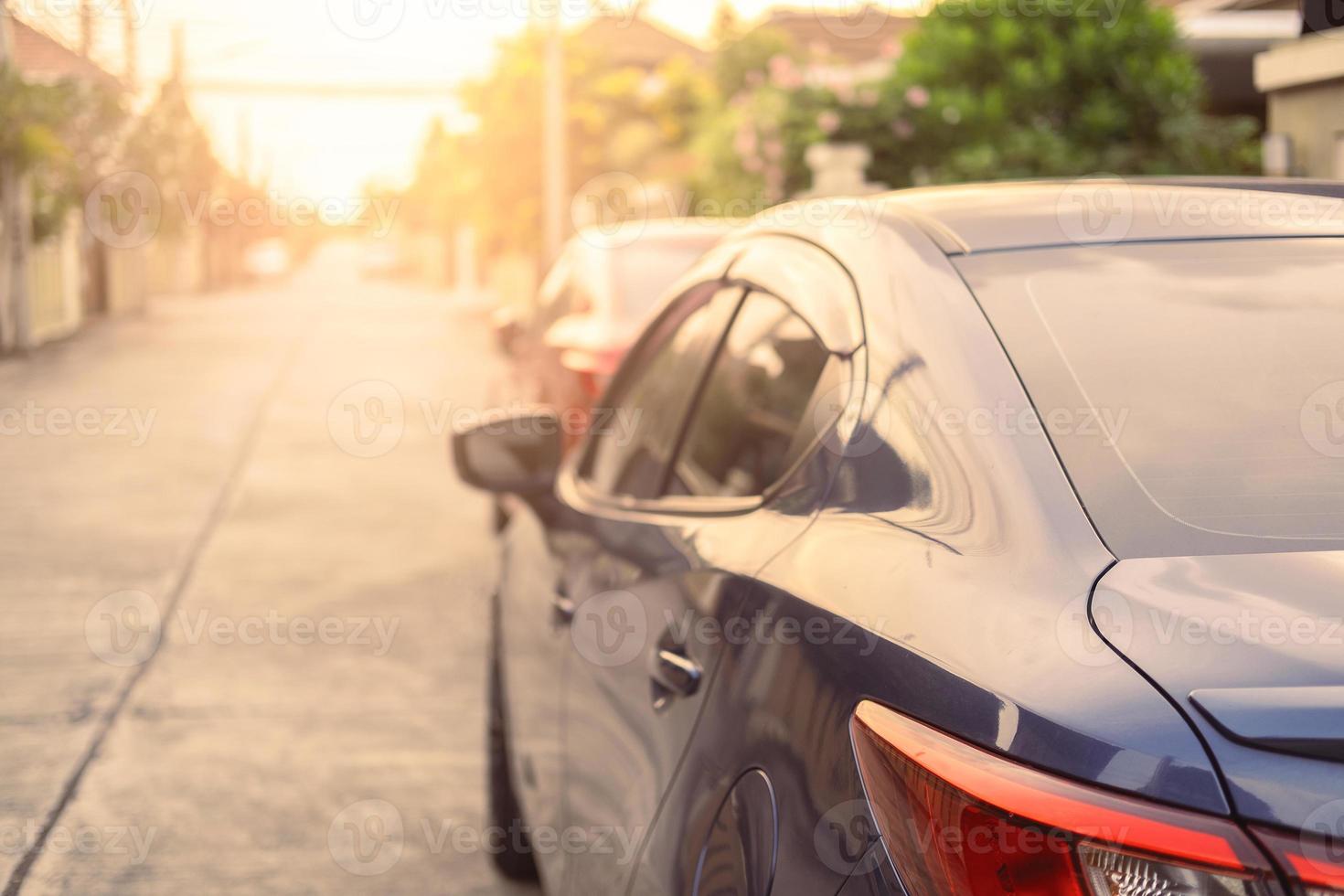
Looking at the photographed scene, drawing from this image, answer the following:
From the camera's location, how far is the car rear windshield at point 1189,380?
152 cm

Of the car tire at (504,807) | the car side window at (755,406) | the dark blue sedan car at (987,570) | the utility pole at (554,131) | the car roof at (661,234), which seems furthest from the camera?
the utility pole at (554,131)

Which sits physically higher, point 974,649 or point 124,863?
point 974,649

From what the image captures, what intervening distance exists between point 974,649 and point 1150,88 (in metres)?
9.43

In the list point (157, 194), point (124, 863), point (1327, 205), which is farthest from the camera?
point (157, 194)

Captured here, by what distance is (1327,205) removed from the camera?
211 cm

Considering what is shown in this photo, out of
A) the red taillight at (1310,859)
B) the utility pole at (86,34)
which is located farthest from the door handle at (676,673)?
the utility pole at (86,34)

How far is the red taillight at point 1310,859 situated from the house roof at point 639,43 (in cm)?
4582

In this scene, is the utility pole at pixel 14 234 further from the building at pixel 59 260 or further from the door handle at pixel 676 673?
the door handle at pixel 676 673

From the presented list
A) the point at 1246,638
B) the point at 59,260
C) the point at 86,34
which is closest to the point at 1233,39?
the point at 1246,638

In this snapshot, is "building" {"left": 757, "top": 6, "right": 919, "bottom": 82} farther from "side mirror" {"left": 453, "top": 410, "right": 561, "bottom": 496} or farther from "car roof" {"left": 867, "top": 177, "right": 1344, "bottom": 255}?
"car roof" {"left": 867, "top": 177, "right": 1344, "bottom": 255}

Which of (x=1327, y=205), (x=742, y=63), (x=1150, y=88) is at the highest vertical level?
(x=742, y=63)

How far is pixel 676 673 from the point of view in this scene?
6.51 feet

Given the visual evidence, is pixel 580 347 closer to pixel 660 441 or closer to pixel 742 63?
pixel 660 441

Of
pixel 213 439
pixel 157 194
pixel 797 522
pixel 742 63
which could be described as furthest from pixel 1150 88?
pixel 157 194
